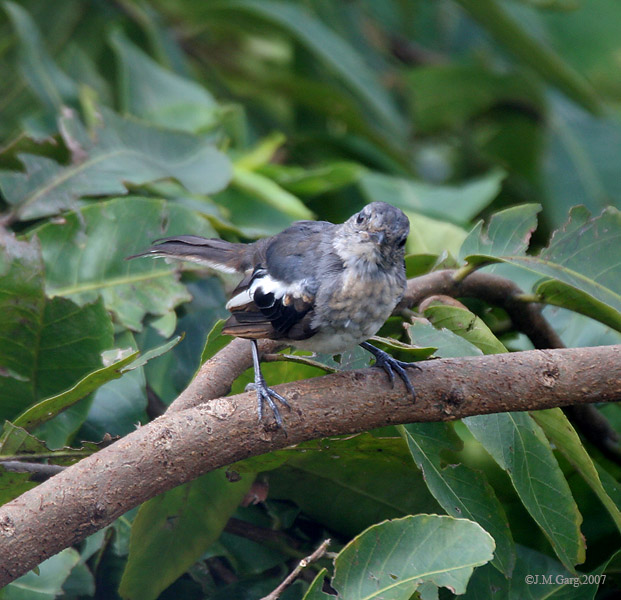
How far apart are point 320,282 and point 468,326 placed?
0.38 m

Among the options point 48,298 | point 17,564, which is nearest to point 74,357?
point 48,298

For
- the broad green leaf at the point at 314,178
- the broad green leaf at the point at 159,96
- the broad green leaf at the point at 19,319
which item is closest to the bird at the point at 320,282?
the broad green leaf at the point at 19,319

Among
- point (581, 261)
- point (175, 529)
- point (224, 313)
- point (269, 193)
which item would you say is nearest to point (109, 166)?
point (269, 193)

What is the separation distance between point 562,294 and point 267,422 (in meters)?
0.82

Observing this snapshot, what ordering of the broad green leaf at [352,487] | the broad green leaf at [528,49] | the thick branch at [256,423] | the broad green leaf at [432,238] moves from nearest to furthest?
the thick branch at [256,423] → the broad green leaf at [352,487] → the broad green leaf at [432,238] → the broad green leaf at [528,49]

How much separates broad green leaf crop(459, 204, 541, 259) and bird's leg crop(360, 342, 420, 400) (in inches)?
13.9

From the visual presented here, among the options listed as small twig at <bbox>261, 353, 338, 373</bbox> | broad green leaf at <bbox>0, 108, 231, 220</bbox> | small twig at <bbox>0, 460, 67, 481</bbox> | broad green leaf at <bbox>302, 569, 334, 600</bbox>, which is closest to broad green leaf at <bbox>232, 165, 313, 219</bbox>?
broad green leaf at <bbox>0, 108, 231, 220</bbox>

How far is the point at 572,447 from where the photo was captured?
5.23ft

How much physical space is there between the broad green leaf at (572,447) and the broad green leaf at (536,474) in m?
0.02

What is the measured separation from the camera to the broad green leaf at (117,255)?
6.94 ft

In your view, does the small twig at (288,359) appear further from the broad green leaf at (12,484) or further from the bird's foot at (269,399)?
the broad green leaf at (12,484)

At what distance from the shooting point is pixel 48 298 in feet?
5.97

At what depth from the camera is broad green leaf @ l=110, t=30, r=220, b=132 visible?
10.0ft

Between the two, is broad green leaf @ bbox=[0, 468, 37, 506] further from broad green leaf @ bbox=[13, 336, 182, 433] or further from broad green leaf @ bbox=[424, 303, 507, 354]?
broad green leaf @ bbox=[424, 303, 507, 354]
